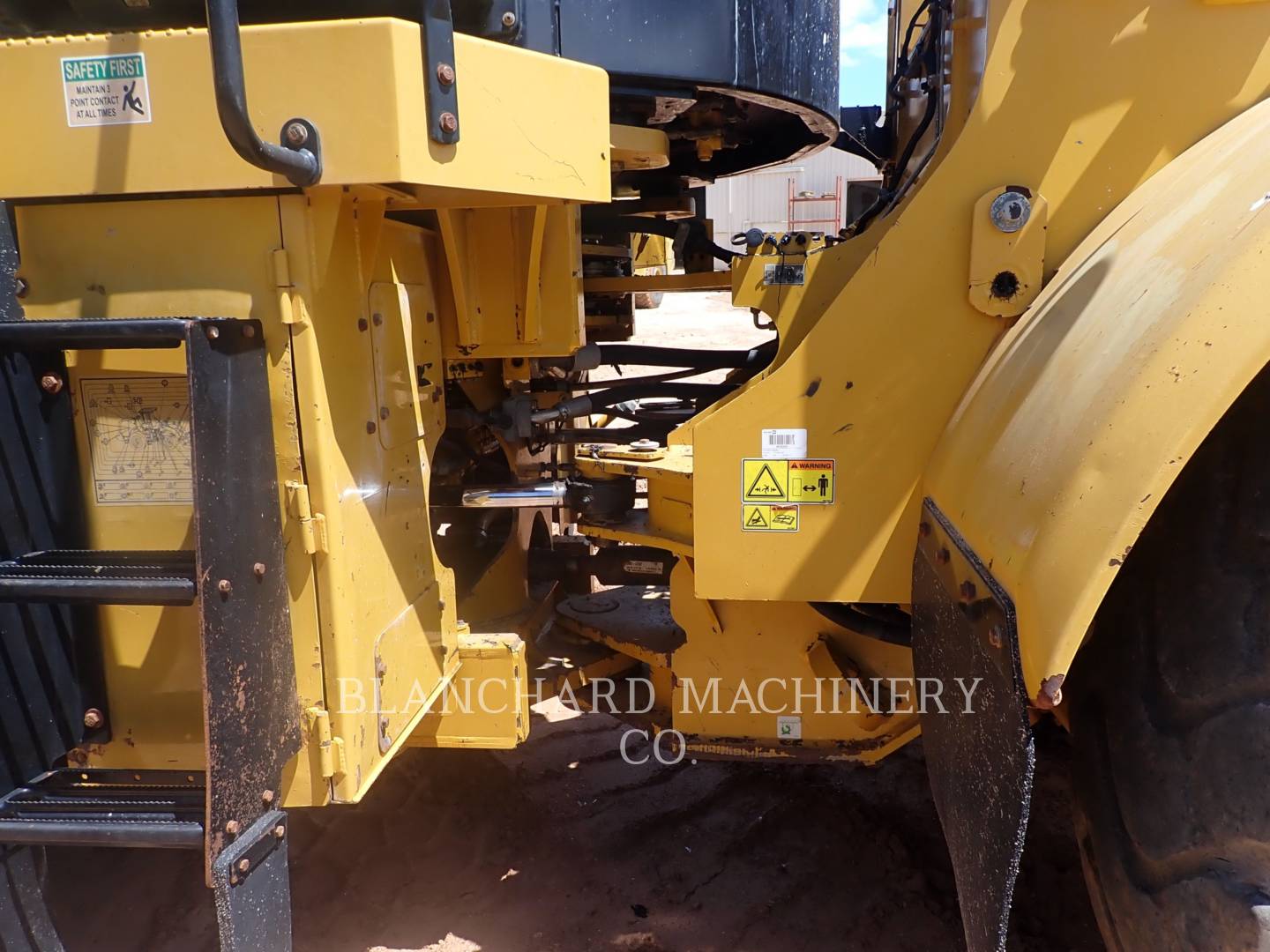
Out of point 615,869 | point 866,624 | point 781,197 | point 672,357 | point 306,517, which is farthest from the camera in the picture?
point 781,197

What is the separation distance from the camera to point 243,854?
4.24 feet

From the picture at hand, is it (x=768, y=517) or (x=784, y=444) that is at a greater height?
(x=784, y=444)

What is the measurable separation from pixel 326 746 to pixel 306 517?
0.39m

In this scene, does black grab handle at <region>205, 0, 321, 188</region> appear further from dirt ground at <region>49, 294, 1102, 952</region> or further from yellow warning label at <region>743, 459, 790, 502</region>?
dirt ground at <region>49, 294, 1102, 952</region>

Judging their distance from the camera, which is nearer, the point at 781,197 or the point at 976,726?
the point at 976,726

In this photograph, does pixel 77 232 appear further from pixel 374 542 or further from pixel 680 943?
pixel 680 943

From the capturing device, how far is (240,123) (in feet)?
3.56

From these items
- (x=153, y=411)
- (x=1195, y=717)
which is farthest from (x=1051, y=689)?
(x=153, y=411)

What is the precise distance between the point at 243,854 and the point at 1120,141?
1.78 metres

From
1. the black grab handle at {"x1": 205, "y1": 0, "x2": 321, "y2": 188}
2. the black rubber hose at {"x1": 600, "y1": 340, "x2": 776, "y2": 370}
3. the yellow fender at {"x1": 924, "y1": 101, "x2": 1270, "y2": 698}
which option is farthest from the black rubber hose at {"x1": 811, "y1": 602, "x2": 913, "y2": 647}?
the black grab handle at {"x1": 205, "y1": 0, "x2": 321, "y2": 188}

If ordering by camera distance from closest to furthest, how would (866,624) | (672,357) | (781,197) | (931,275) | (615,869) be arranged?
(931,275) < (866,624) < (615,869) < (672,357) < (781,197)

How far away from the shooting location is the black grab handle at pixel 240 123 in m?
1.04

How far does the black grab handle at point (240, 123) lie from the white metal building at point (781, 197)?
18403 millimetres

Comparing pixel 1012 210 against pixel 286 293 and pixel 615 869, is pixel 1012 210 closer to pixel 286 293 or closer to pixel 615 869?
pixel 286 293
